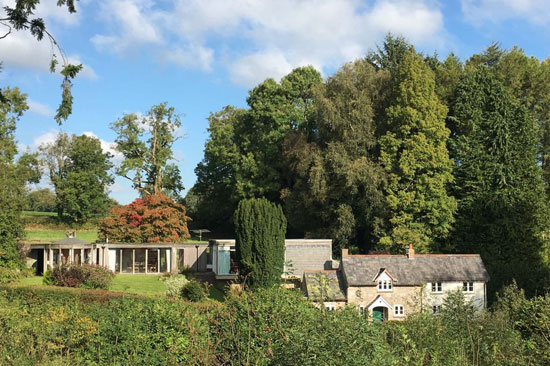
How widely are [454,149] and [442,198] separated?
3552 mm

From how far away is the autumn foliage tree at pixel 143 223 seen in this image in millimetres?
33500

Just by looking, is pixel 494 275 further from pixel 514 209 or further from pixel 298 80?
pixel 298 80

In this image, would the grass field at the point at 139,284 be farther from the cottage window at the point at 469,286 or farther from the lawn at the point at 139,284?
the cottage window at the point at 469,286

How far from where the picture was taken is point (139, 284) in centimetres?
2795

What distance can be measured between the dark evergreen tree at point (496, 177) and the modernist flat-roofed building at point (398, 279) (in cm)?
458

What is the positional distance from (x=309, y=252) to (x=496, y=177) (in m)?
11.2

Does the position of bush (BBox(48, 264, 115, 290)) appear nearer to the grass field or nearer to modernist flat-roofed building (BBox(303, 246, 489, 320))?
the grass field

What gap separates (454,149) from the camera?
3123 centimetres

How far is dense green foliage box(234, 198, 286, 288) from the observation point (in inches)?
963

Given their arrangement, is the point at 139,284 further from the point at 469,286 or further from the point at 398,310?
the point at 469,286

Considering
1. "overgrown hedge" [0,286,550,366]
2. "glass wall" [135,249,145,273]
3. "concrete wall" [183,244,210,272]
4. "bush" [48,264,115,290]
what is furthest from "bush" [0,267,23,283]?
"overgrown hedge" [0,286,550,366]

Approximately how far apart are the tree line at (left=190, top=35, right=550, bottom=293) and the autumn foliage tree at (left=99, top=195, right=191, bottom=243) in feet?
24.5

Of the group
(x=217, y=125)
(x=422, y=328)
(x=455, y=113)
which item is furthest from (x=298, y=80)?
(x=422, y=328)

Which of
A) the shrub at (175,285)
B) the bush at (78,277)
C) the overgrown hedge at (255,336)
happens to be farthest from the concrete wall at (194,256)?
the overgrown hedge at (255,336)
